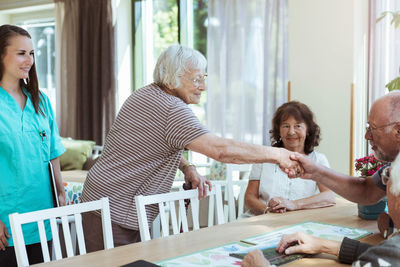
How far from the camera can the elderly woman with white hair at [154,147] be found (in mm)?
2037

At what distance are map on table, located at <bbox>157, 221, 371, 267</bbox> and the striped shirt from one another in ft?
1.59

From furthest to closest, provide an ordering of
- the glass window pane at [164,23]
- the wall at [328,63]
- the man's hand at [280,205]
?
the glass window pane at [164,23] < the wall at [328,63] < the man's hand at [280,205]

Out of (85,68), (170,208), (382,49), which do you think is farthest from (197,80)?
(85,68)

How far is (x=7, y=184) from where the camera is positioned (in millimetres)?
2127

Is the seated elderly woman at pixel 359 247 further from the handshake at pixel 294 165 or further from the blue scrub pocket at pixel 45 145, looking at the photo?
the blue scrub pocket at pixel 45 145

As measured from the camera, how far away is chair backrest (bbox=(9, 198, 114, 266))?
163cm

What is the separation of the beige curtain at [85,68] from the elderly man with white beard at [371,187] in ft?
13.3

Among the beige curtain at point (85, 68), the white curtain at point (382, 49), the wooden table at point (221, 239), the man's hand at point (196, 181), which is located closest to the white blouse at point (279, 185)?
the wooden table at point (221, 239)

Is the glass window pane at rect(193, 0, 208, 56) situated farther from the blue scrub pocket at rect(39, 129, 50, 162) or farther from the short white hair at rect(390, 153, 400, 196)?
the short white hair at rect(390, 153, 400, 196)

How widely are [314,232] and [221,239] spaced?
0.39m

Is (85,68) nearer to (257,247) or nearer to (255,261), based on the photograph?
(257,247)

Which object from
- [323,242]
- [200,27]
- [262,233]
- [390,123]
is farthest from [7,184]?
[200,27]

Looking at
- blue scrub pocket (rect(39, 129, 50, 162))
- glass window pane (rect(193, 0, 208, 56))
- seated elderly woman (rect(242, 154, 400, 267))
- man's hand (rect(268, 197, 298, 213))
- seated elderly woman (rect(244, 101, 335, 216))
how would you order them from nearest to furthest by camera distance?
seated elderly woman (rect(242, 154, 400, 267)) → blue scrub pocket (rect(39, 129, 50, 162)) → man's hand (rect(268, 197, 298, 213)) → seated elderly woman (rect(244, 101, 335, 216)) → glass window pane (rect(193, 0, 208, 56))

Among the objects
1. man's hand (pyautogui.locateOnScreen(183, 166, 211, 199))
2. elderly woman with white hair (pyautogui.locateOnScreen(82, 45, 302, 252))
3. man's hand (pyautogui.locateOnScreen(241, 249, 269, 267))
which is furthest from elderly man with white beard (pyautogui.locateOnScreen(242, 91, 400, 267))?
man's hand (pyautogui.locateOnScreen(183, 166, 211, 199))
